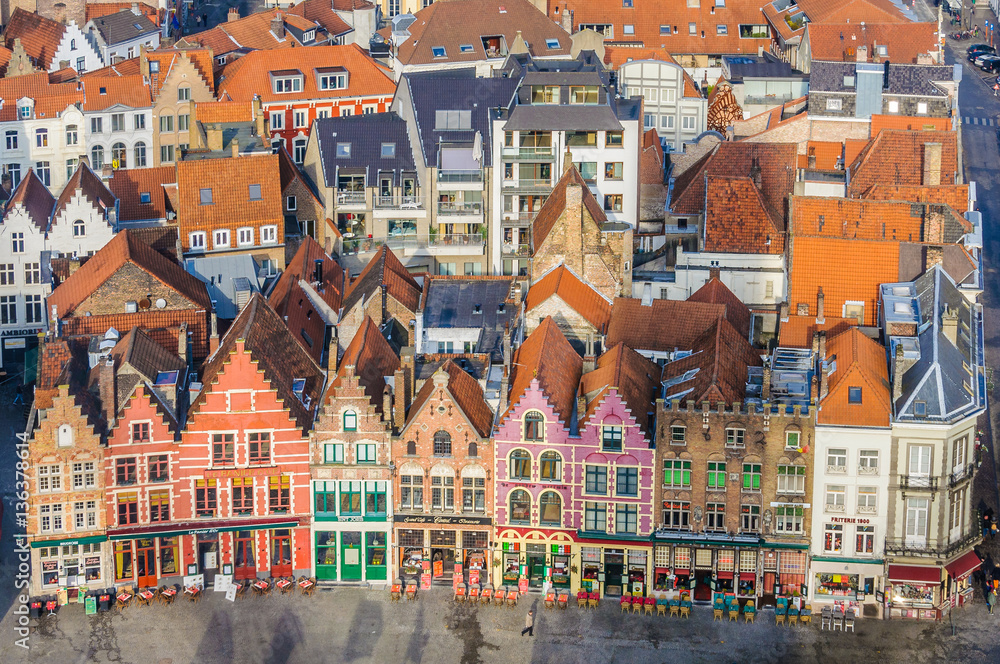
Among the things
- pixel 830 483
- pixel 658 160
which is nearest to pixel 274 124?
pixel 658 160

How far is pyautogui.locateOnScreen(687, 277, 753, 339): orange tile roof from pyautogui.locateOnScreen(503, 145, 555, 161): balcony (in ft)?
78.4

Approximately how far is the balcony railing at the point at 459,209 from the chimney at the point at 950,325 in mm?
47629

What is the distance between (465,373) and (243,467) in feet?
52.9

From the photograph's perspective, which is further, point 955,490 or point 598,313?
point 598,313

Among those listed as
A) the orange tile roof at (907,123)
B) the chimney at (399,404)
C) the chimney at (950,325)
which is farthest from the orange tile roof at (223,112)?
the chimney at (950,325)

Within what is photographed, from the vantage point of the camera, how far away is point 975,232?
502ft

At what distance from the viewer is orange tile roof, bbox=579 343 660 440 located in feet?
428

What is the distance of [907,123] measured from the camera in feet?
594

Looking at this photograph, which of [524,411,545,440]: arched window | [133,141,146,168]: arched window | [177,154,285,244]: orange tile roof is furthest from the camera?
[133,141,146,168]: arched window

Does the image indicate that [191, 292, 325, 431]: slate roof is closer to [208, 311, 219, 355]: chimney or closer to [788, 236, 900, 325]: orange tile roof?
[208, 311, 219, 355]: chimney

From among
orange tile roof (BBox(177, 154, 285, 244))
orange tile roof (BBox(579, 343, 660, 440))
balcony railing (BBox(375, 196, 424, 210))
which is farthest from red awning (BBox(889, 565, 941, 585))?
orange tile roof (BBox(177, 154, 285, 244))

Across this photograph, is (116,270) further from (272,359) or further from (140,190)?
(140,190)

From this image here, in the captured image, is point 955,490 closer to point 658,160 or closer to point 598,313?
point 598,313

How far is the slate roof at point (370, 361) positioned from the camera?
134500 millimetres
